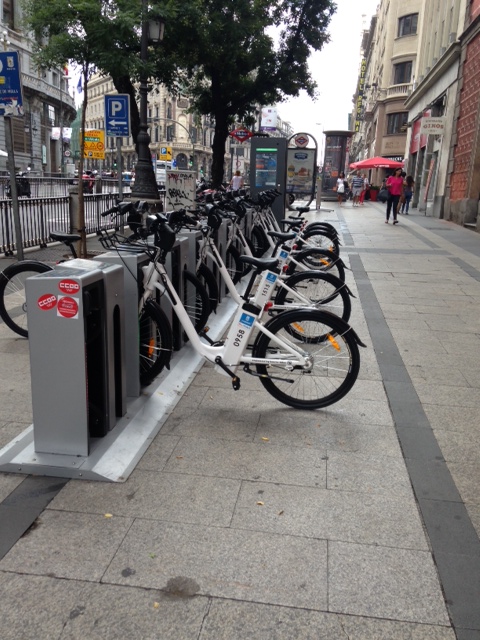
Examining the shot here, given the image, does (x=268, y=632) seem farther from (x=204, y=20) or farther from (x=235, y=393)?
(x=204, y=20)

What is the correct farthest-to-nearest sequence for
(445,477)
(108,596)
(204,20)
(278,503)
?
(204,20)
(445,477)
(278,503)
(108,596)

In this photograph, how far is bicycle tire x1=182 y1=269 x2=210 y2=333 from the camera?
17.4ft

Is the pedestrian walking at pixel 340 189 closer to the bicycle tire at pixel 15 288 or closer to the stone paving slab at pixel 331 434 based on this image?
the bicycle tire at pixel 15 288

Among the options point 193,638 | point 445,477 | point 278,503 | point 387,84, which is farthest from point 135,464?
point 387,84

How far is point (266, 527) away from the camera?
9.37ft

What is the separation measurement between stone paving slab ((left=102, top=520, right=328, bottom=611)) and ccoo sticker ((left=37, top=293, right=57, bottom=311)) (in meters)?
1.21

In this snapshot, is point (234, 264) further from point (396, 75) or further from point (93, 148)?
point (396, 75)

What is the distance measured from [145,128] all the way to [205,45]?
15.7 feet

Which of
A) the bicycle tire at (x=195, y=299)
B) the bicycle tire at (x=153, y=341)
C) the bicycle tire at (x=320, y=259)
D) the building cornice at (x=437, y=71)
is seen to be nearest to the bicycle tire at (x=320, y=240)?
the bicycle tire at (x=320, y=259)

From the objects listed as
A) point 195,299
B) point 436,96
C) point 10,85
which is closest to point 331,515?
point 195,299

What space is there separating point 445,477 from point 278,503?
1.01 m

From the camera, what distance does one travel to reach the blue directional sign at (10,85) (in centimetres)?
769

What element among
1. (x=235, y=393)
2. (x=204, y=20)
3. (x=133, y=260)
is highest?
(x=204, y=20)

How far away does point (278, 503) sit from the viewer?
3.07m
